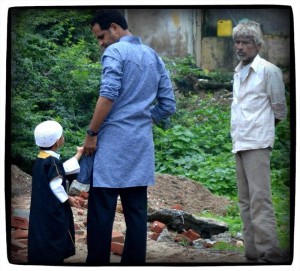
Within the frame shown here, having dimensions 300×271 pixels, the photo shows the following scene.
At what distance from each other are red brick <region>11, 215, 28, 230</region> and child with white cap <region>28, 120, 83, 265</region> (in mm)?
155

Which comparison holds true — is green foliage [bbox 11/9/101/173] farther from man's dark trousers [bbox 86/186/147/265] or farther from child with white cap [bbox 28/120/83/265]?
man's dark trousers [bbox 86/186/147/265]

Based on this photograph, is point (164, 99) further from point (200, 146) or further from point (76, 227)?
point (76, 227)

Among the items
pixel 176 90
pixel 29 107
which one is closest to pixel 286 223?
pixel 176 90

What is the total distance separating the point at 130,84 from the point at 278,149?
0.94m

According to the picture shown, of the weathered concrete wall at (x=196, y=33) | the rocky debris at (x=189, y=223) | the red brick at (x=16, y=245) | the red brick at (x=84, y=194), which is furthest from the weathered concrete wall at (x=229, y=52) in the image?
the red brick at (x=16, y=245)

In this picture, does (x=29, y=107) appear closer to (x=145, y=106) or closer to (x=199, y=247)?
(x=145, y=106)

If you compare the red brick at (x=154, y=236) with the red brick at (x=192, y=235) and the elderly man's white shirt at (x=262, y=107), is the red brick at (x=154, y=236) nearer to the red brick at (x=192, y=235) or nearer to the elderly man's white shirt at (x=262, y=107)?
the red brick at (x=192, y=235)

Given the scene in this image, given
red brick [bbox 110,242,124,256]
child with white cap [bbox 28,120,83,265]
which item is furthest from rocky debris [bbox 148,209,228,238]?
child with white cap [bbox 28,120,83,265]

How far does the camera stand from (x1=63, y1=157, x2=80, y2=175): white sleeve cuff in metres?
8.22

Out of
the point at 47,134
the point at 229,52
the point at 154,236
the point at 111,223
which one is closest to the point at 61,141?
the point at 47,134

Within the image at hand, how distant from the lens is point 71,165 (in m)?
8.23

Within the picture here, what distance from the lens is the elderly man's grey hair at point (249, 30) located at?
8.31 metres

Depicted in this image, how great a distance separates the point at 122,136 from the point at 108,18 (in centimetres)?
68

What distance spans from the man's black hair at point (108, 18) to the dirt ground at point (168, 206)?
3.15 feet
